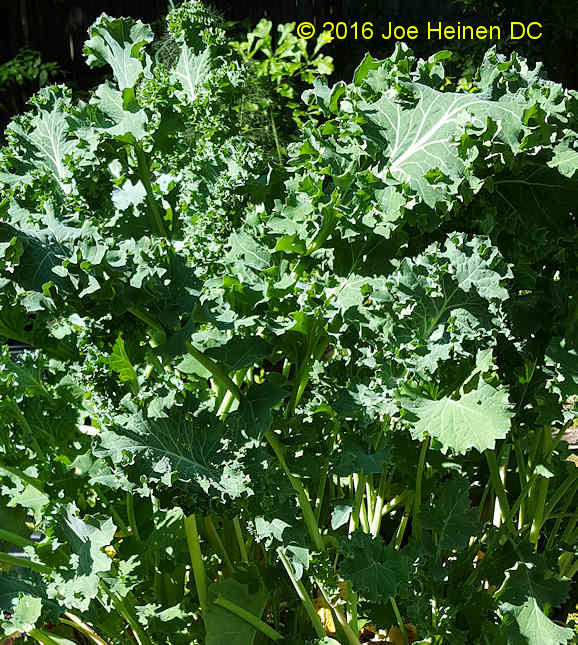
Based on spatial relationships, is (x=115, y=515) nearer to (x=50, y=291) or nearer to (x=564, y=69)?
(x=50, y=291)

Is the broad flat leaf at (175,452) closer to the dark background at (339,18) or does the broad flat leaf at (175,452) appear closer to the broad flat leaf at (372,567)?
the broad flat leaf at (372,567)

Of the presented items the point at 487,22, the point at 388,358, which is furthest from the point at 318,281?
the point at 487,22

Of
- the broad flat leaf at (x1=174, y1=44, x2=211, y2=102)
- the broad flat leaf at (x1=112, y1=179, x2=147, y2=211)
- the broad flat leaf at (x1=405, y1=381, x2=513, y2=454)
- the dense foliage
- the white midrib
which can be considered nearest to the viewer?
the broad flat leaf at (x1=405, y1=381, x2=513, y2=454)

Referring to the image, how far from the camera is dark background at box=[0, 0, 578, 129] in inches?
199

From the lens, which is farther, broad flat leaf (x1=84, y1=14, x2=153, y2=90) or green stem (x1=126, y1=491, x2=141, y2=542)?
broad flat leaf (x1=84, y1=14, x2=153, y2=90)

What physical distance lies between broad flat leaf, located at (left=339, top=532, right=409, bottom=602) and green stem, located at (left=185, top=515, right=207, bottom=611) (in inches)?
9.4

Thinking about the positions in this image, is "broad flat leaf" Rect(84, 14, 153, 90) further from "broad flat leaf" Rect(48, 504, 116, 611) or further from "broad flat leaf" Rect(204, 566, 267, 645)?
"broad flat leaf" Rect(204, 566, 267, 645)

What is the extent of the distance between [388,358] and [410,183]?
0.89 ft

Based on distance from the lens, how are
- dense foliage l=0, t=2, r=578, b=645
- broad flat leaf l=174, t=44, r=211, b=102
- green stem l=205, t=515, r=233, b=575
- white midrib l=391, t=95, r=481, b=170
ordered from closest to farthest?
dense foliage l=0, t=2, r=578, b=645, white midrib l=391, t=95, r=481, b=170, green stem l=205, t=515, r=233, b=575, broad flat leaf l=174, t=44, r=211, b=102

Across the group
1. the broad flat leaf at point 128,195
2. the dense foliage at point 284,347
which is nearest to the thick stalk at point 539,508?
the dense foliage at point 284,347

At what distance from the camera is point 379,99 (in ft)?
4.53

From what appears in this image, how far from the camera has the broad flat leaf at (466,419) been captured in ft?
3.65

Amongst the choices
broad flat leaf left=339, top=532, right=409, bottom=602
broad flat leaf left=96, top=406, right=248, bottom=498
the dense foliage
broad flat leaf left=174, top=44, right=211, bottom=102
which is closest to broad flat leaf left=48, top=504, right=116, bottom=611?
the dense foliage

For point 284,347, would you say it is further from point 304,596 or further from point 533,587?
point 533,587
